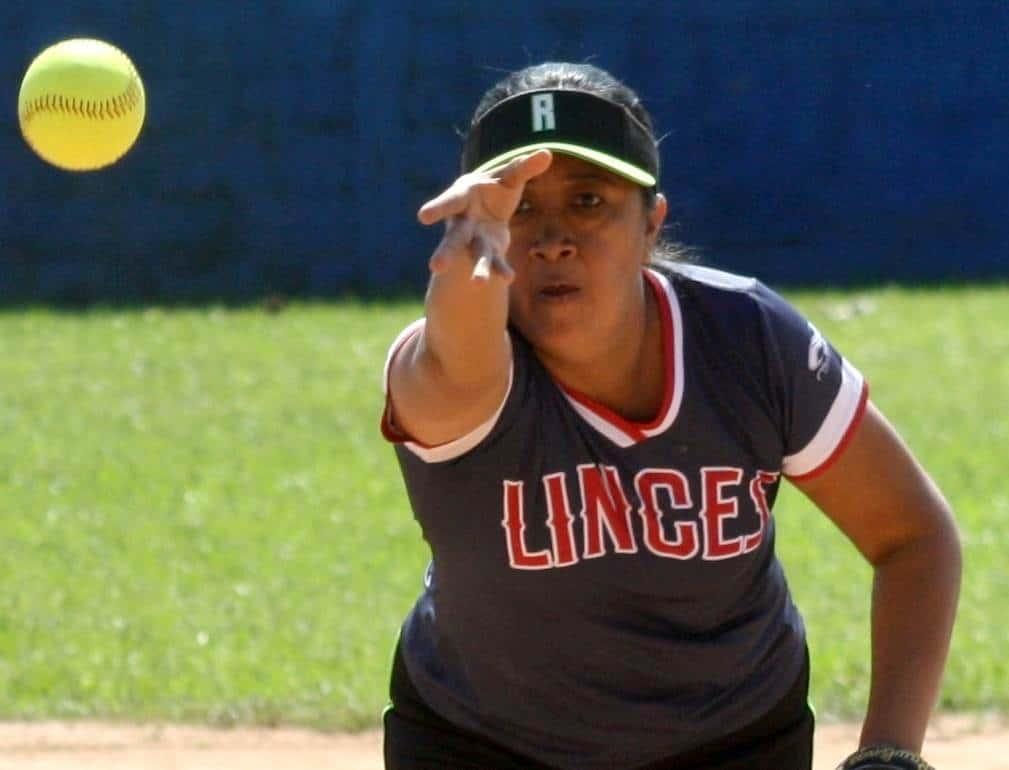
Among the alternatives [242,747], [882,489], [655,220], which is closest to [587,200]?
[655,220]

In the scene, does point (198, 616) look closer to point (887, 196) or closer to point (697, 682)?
point (697, 682)

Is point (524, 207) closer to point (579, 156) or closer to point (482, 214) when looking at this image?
point (579, 156)

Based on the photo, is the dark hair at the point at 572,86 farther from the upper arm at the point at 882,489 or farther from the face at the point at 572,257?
the upper arm at the point at 882,489

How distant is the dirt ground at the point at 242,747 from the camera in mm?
5215

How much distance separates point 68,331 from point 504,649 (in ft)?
35.1

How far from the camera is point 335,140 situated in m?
16.1

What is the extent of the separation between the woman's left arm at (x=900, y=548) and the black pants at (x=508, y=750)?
0.17 m

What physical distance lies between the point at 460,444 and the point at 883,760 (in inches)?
31.4

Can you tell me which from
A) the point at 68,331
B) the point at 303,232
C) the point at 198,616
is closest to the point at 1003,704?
the point at 198,616

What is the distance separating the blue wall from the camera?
51.9 ft

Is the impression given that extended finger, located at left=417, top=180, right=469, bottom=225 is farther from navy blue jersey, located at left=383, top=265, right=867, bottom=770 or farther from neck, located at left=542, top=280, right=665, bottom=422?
neck, located at left=542, top=280, right=665, bottom=422

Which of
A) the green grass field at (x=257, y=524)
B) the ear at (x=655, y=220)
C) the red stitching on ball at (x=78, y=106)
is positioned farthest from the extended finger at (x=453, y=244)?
the green grass field at (x=257, y=524)

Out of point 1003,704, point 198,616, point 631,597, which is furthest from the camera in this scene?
point 198,616

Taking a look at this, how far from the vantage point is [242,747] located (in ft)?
17.6
